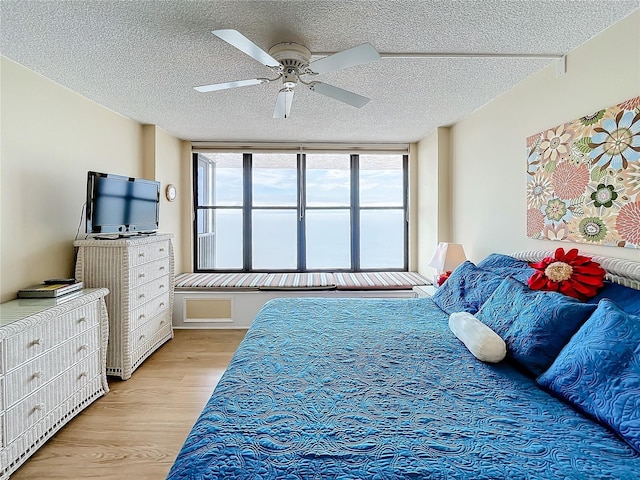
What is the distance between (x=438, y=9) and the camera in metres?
1.68

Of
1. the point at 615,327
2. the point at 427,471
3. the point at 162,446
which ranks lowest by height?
the point at 162,446

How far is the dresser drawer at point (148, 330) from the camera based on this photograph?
2914 millimetres

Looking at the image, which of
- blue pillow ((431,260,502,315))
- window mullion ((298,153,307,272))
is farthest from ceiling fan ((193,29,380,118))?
window mullion ((298,153,307,272))

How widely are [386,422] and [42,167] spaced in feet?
9.37

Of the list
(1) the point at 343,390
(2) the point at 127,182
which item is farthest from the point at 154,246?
(1) the point at 343,390

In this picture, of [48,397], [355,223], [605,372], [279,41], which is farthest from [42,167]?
[355,223]

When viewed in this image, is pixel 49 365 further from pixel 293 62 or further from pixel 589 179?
pixel 589 179

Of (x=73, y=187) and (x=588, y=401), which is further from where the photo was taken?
(x=73, y=187)

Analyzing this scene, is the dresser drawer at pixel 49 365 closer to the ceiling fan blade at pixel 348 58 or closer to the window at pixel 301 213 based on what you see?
the ceiling fan blade at pixel 348 58

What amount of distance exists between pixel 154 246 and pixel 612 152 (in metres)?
3.49

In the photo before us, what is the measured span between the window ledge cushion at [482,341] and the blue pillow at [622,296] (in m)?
0.54

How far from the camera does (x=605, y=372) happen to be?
1114 millimetres

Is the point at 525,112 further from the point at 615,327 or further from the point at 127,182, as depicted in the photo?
the point at 127,182

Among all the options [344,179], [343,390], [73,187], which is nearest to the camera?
[343,390]
